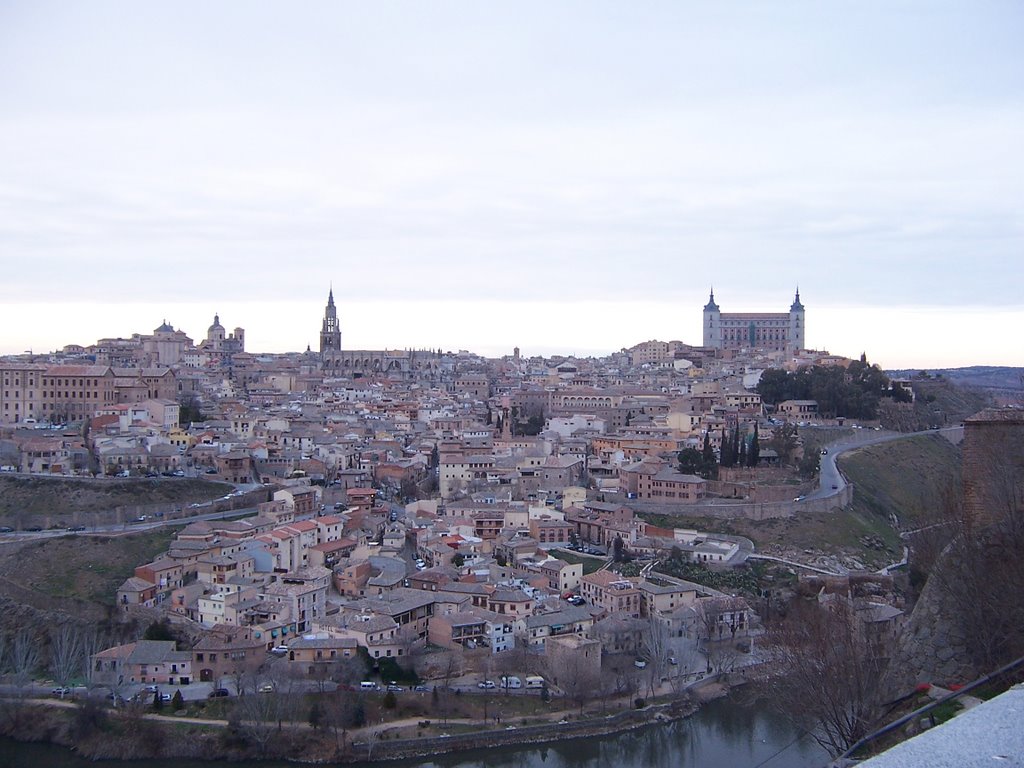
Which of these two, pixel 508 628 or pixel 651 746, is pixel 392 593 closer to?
pixel 508 628

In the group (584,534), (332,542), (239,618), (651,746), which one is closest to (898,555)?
(584,534)

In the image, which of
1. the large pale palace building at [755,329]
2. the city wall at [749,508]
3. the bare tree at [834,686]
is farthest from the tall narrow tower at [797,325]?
the bare tree at [834,686]

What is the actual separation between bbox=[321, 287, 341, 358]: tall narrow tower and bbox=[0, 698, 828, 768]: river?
3017 centimetres

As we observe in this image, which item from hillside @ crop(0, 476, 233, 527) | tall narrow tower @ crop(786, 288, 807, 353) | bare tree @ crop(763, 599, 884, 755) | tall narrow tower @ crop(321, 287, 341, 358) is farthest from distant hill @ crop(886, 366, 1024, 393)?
bare tree @ crop(763, 599, 884, 755)

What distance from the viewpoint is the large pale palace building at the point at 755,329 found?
133ft

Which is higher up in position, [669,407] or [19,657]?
[669,407]

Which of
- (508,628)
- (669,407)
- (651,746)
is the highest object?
(669,407)

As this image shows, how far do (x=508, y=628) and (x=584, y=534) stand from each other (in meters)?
3.83

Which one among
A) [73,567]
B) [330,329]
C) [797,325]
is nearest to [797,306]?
[797,325]

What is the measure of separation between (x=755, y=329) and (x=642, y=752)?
1328 inches

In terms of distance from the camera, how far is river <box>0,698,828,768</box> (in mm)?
8539

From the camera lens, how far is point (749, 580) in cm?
1249

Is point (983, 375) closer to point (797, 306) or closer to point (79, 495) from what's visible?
point (797, 306)

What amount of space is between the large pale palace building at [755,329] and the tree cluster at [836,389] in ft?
52.2
